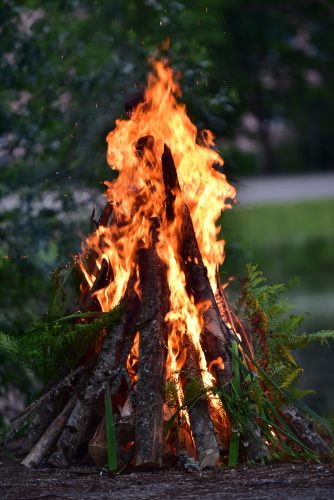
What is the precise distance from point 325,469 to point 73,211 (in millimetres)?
4507

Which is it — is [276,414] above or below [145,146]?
below

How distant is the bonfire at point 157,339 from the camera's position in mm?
5574

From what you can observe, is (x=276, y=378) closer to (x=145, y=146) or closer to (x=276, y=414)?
(x=276, y=414)

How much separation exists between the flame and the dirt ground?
457mm

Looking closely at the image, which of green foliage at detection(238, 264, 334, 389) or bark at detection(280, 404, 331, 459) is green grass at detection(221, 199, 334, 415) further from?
bark at detection(280, 404, 331, 459)

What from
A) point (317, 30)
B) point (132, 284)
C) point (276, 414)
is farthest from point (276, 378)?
point (317, 30)

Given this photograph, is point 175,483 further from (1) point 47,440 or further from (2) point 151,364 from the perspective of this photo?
(1) point 47,440

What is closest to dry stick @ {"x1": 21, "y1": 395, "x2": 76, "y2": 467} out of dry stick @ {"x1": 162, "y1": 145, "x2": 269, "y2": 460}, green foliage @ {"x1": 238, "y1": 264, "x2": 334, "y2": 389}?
dry stick @ {"x1": 162, "y1": 145, "x2": 269, "y2": 460}

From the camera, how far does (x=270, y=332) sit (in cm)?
624

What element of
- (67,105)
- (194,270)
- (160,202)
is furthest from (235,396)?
(67,105)

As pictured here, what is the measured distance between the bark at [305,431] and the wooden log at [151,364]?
0.70m

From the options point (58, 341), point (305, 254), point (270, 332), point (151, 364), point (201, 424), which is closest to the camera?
point (201, 424)

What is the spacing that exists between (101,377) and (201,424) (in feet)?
A: 1.81

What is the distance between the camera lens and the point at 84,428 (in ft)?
18.7
